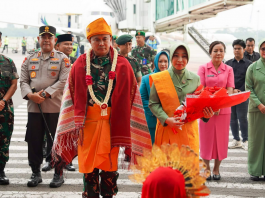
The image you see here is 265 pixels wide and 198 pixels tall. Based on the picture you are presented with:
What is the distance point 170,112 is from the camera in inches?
149

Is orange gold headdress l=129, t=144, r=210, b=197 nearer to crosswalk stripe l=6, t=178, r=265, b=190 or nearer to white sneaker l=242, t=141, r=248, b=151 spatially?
crosswalk stripe l=6, t=178, r=265, b=190

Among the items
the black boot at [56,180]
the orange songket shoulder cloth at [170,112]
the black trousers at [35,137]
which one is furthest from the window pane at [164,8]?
the orange songket shoulder cloth at [170,112]

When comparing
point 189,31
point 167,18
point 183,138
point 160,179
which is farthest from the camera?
point 189,31

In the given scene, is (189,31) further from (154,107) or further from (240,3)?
(154,107)

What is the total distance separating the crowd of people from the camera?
3.28 m

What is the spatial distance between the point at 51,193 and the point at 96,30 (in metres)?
2.30

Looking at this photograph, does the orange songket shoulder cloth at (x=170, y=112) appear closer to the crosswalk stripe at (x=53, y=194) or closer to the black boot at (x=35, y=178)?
the crosswalk stripe at (x=53, y=194)

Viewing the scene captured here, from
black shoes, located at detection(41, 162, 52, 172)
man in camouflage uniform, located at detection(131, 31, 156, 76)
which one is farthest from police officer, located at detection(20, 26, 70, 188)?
man in camouflage uniform, located at detection(131, 31, 156, 76)

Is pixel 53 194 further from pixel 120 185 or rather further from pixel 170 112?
pixel 170 112

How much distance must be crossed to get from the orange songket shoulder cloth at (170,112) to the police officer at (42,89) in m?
1.61

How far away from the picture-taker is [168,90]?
376cm

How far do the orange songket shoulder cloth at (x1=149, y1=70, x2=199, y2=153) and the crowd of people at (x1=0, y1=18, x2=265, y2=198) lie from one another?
10 millimetres

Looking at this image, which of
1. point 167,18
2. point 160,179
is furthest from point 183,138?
point 167,18

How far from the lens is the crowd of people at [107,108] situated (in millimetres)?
3283
